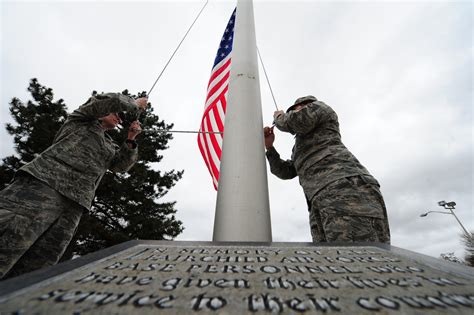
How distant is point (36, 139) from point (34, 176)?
7189 mm

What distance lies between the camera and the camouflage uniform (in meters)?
1.57

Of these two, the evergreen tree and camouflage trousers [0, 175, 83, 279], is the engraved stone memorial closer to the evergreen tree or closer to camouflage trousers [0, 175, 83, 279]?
camouflage trousers [0, 175, 83, 279]

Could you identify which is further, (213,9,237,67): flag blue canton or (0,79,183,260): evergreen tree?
(0,79,183,260): evergreen tree

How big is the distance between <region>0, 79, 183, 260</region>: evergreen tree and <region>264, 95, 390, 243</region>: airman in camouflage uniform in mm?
7077

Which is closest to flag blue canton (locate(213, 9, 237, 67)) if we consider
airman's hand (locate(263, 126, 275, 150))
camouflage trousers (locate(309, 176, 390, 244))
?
airman's hand (locate(263, 126, 275, 150))

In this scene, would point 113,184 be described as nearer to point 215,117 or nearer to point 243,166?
point 215,117

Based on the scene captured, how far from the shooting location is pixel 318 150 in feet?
6.20

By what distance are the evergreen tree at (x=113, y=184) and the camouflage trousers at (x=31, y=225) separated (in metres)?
6.07

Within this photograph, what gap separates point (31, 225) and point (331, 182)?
2.24 metres

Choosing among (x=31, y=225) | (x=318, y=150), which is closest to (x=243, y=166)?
(x=318, y=150)

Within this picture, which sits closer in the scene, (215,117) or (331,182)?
(331,182)

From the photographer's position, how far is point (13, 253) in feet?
4.99

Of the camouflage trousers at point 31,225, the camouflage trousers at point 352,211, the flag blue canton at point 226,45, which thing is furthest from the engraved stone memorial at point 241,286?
the flag blue canton at point 226,45

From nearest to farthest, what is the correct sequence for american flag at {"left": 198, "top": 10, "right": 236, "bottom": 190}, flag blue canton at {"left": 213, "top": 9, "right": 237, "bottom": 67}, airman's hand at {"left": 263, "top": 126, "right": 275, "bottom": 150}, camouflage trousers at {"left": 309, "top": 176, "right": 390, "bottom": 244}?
camouflage trousers at {"left": 309, "top": 176, "right": 390, "bottom": 244} < airman's hand at {"left": 263, "top": 126, "right": 275, "bottom": 150} < american flag at {"left": 198, "top": 10, "right": 236, "bottom": 190} < flag blue canton at {"left": 213, "top": 9, "right": 237, "bottom": 67}
